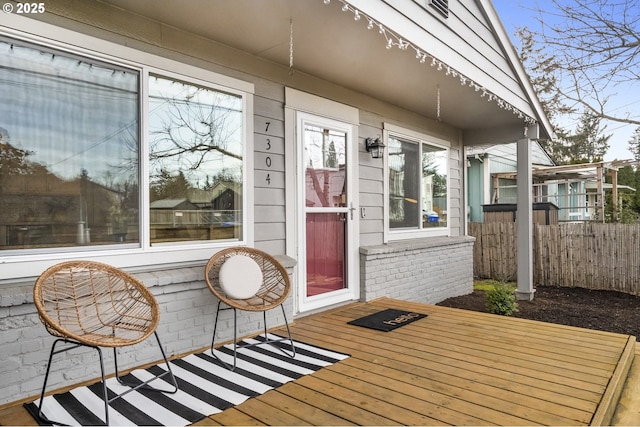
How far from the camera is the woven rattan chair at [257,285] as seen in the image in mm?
2639

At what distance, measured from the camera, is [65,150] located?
2.37 m

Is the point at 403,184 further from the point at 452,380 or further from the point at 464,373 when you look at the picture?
the point at 452,380

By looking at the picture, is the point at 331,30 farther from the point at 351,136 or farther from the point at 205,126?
the point at 351,136

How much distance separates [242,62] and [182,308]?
2.02m

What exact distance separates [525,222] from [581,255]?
5.84 ft

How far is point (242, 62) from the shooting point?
10.8 ft

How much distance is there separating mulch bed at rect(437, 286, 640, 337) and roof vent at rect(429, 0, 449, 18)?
3.45 metres

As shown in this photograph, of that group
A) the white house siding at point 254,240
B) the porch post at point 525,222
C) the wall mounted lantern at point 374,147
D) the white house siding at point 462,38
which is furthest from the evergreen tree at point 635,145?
the wall mounted lantern at point 374,147

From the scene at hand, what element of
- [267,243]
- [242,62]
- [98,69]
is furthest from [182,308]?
[242,62]

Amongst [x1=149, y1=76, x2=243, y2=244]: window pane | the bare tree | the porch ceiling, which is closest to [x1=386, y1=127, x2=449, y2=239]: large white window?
the porch ceiling

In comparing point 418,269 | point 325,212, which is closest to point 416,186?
point 418,269

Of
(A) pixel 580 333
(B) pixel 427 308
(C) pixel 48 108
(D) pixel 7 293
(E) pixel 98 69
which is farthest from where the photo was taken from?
(B) pixel 427 308

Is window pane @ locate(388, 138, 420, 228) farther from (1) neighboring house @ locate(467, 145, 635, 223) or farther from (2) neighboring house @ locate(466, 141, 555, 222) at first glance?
(2) neighboring house @ locate(466, 141, 555, 222)

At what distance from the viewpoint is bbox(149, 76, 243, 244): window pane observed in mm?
2783
